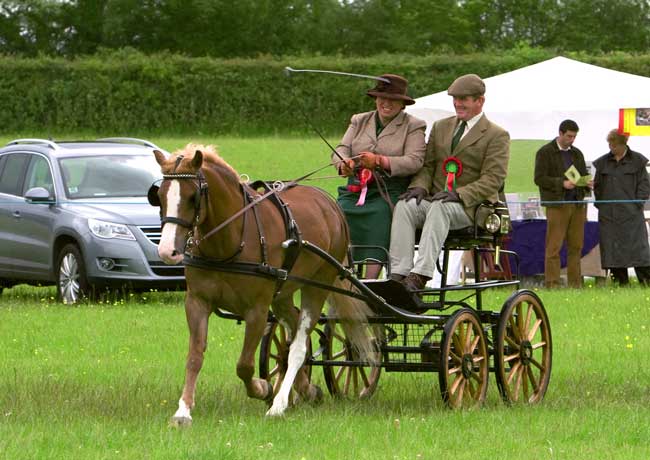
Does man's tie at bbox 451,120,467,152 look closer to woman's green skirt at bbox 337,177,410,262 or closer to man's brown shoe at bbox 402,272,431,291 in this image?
woman's green skirt at bbox 337,177,410,262

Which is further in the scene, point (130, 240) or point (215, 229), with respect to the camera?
point (130, 240)

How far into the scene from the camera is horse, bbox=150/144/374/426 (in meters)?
8.13

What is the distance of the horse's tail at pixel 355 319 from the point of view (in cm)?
964

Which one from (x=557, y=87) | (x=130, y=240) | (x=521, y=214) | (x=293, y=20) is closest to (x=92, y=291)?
(x=130, y=240)

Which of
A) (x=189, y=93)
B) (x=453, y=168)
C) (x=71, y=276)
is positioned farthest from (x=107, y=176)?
→ (x=189, y=93)

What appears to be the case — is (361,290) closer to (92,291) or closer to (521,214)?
(92,291)

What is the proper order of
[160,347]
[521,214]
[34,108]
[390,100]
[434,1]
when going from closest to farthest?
[390,100]
[160,347]
[521,214]
[34,108]
[434,1]

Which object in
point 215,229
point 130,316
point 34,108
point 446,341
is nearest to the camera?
point 215,229

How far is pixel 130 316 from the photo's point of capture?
48.3 feet

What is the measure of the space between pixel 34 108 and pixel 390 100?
3330 cm

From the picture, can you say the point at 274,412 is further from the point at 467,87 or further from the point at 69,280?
the point at 69,280

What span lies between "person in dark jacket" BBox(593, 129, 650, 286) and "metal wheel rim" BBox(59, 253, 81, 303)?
6.94 meters

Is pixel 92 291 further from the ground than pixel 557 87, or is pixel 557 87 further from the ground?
pixel 557 87

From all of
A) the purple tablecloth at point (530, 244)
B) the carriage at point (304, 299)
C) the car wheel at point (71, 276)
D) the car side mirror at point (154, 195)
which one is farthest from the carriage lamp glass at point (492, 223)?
the purple tablecloth at point (530, 244)
